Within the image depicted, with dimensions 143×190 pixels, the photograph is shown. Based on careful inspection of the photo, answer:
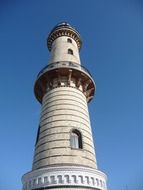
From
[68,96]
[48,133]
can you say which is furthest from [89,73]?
[48,133]

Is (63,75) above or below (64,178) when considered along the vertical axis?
above

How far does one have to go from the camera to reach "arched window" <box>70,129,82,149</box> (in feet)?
42.3

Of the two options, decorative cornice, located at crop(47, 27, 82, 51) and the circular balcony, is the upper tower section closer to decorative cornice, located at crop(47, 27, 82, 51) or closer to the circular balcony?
decorative cornice, located at crop(47, 27, 82, 51)

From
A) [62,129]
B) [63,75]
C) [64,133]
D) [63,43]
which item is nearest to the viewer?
[64,133]

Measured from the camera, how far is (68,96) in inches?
587

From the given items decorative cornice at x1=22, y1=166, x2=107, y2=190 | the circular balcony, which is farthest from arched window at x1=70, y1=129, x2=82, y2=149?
the circular balcony

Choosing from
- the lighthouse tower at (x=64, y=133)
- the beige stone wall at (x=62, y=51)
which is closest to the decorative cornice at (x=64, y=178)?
the lighthouse tower at (x=64, y=133)

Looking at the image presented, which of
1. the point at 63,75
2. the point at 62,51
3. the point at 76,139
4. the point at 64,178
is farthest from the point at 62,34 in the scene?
the point at 64,178

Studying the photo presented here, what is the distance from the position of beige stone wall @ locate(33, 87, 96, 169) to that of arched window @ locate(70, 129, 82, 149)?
22 cm

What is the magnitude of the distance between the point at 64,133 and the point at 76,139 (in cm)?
79

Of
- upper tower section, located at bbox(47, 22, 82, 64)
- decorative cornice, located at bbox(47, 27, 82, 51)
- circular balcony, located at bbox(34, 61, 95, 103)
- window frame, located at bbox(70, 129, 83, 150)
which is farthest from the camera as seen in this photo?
decorative cornice, located at bbox(47, 27, 82, 51)

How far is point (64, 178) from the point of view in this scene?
11.1 metres

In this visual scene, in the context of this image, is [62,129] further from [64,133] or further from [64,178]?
[64,178]

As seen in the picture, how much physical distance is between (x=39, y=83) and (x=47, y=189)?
793 cm
